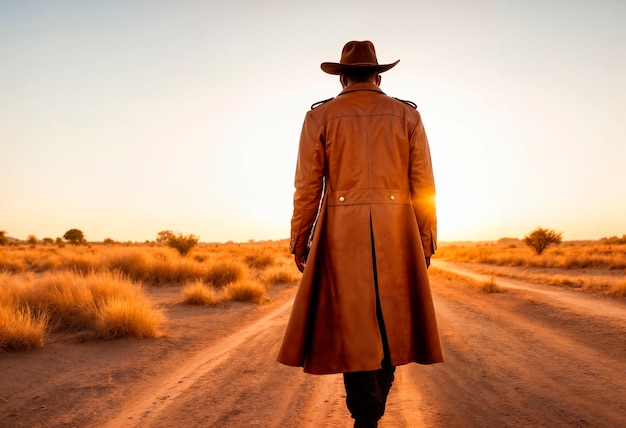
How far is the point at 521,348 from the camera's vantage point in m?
6.49

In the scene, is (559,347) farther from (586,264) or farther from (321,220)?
(586,264)

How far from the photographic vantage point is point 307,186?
296 centimetres

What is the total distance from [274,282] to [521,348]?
473 inches

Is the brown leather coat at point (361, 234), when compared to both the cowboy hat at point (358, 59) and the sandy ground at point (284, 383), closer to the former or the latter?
the cowboy hat at point (358, 59)

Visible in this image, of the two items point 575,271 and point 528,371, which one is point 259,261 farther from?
point 528,371

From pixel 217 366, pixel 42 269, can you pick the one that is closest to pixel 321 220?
pixel 217 366

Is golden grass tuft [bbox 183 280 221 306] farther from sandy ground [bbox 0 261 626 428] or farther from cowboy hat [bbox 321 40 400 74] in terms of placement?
cowboy hat [bbox 321 40 400 74]

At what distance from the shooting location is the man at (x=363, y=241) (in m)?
2.78

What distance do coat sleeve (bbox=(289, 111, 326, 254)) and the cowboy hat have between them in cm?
43

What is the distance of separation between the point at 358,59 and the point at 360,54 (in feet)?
0.15

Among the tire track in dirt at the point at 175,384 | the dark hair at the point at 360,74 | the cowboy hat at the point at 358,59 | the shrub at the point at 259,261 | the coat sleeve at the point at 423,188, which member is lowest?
the tire track in dirt at the point at 175,384

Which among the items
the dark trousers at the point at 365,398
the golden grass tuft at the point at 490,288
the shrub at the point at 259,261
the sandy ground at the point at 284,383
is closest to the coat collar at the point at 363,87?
the dark trousers at the point at 365,398

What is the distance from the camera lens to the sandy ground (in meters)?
3.92

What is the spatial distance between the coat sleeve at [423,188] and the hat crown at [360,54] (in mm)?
540
